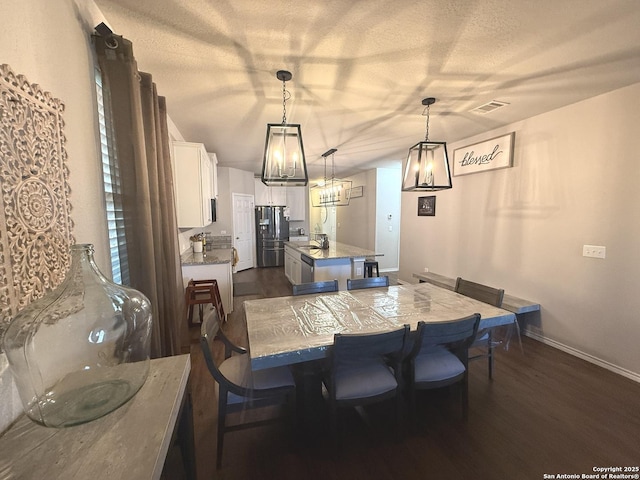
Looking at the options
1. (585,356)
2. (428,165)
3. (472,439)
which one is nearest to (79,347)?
(472,439)

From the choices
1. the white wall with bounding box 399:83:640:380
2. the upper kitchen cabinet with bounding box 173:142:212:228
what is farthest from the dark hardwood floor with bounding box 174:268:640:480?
the upper kitchen cabinet with bounding box 173:142:212:228

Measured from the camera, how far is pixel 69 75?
1.25 metres

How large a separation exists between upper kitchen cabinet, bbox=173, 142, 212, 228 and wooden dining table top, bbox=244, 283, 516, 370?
1.62 m

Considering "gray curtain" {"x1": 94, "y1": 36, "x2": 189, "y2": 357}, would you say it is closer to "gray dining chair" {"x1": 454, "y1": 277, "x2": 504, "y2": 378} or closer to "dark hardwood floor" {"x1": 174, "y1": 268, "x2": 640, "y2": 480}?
"dark hardwood floor" {"x1": 174, "y1": 268, "x2": 640, "y2": 480}

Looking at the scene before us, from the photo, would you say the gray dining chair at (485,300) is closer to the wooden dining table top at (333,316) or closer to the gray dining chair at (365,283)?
the wooden dining table top at (333,316)

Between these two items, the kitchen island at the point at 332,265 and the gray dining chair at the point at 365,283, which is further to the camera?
the kitchen island at the point at 332,265

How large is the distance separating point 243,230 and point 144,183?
502 cm

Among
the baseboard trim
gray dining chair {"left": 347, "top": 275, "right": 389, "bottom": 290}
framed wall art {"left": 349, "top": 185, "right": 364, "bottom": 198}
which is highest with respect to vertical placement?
framed wall art {"left": 349, "top": 185, "right": 364, "bottom": 198}

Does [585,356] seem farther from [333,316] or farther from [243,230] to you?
[243,230]

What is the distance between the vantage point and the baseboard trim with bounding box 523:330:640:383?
2.35m

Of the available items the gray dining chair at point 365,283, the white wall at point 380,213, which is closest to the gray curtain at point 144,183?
the gray dining chair at point 365,283

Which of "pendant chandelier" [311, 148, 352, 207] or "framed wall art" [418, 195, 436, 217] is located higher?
"pendant chandelier" [311, 148, 352, 207]

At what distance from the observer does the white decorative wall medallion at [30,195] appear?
0.81 meters

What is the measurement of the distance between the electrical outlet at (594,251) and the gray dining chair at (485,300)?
3.44 feet
